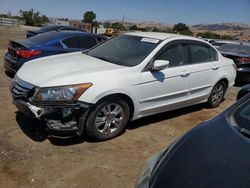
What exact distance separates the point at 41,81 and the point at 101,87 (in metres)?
0.80

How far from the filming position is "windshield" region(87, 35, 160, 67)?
491 cm

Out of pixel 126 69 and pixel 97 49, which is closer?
pixel 126 69

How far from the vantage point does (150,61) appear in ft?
15.9

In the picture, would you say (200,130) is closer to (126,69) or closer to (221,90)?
(126,69)

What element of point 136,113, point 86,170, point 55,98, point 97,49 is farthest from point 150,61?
Answer: point 86,170

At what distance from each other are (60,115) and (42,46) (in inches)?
148

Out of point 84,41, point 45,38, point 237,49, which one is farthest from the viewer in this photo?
point 237,49

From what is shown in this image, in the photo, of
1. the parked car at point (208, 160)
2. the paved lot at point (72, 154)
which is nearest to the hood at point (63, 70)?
the paved lot at point (72, 154)

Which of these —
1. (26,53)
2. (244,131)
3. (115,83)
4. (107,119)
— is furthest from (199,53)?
(26,53)

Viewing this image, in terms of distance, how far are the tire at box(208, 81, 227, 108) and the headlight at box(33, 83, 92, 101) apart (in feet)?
11.1

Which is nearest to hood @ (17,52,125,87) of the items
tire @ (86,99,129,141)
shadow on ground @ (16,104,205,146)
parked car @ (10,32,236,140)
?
parked car @ (10,32,236,140)

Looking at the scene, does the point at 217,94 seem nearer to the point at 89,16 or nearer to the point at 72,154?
the point at 72,154

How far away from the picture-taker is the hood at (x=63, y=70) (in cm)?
412

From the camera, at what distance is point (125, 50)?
5242 millimetres
